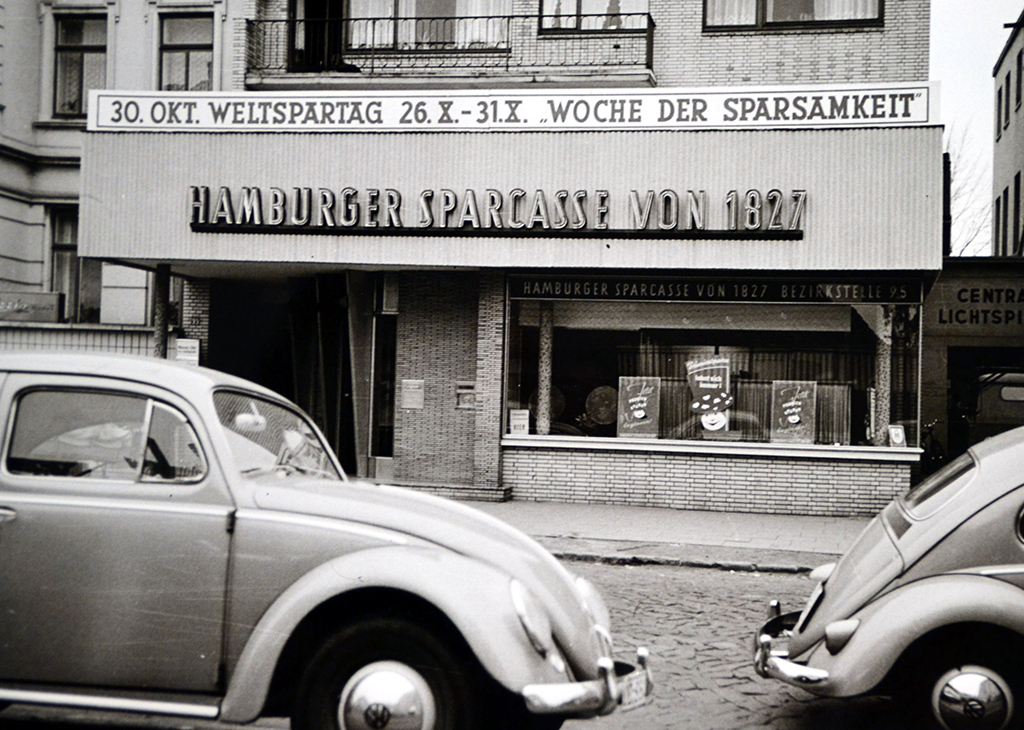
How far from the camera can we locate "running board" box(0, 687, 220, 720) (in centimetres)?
414

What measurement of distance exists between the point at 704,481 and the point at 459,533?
11443 millimetres

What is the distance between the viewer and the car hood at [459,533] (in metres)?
4.23

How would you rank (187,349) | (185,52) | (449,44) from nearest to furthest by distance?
(187,349)
(449,44)
(185,52)

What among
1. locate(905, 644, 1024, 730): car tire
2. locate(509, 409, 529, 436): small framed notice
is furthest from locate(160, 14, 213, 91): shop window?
locate(905, 644, 1024, 730): car tire

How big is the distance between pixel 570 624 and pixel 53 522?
7.24ft

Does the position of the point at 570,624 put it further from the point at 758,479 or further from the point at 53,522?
the point at 758,479

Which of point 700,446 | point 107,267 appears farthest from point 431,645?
point 107,267

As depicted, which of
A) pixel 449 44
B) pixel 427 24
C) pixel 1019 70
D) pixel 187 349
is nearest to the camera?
pixel 187 349

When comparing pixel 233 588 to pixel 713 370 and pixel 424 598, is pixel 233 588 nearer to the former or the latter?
pixel 424 598

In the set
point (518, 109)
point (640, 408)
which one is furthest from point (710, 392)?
point (518, 109)

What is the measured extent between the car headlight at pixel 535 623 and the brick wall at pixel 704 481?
37.6ft

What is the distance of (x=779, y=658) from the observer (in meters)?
5.06

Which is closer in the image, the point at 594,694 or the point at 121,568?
the point at 594,694

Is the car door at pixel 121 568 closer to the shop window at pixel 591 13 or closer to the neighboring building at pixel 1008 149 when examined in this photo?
the shop window at pixel 591 13
